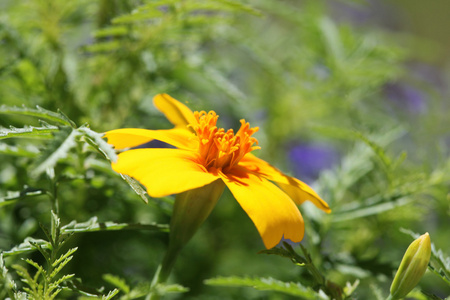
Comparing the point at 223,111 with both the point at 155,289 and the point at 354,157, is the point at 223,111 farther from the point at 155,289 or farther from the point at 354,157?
the point at 155,289

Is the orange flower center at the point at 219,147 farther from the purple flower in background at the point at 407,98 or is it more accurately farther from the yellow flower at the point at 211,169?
the purple flower in background at the point at 407,98

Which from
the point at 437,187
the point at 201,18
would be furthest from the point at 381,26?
the point at 201,18

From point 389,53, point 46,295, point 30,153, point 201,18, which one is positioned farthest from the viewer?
point 389,53

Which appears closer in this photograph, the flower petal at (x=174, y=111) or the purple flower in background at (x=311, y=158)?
the flower petal at (x=174, y=111)

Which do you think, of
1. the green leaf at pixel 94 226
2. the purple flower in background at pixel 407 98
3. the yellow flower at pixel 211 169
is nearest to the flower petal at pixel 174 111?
the yellow flower at pixel 211 169

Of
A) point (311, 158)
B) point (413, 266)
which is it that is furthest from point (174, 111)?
point (311, 158)

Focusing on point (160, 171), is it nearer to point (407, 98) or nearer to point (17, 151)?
point (17, 151)
